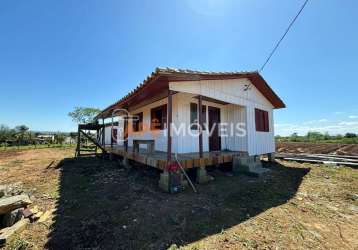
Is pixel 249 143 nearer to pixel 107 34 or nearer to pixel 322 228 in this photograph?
pixel 322 228

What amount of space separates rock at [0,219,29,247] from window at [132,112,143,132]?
6.51 metres

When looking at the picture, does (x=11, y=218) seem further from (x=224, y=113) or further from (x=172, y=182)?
(x=224, y=113)

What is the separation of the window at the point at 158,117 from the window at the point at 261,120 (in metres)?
4.66

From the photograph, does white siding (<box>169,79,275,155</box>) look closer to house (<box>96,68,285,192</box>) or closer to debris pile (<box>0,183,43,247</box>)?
A: house (<box>96,68,285,192</box>)

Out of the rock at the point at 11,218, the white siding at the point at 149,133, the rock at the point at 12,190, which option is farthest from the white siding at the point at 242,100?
the rock at the point at 12,190

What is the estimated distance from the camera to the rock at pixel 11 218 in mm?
3506

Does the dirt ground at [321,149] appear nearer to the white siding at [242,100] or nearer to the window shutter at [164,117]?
the white siding at [242,100]

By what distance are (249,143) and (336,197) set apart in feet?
11.8

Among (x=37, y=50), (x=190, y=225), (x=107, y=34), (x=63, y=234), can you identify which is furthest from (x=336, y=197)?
(x=37, y=50)

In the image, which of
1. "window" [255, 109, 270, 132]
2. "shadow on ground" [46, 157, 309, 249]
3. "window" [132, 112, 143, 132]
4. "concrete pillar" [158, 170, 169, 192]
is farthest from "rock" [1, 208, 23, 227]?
A: "window" [255, 109, 270, 132]

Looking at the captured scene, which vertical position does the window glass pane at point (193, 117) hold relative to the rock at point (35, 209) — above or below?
above

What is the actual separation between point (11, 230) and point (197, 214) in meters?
3.37

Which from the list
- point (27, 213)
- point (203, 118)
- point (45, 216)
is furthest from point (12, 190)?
point (203, 118)

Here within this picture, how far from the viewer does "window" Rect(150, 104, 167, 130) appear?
7517 mm
